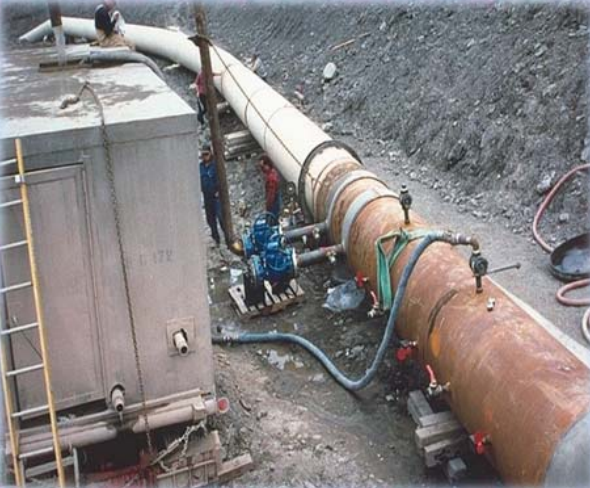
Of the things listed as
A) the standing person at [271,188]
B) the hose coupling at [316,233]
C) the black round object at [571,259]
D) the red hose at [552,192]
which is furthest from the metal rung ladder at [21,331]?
the red hose at [552,192]

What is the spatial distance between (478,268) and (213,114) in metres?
4.82

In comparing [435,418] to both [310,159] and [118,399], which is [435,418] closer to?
[118,399]

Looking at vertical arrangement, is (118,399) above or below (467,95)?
below

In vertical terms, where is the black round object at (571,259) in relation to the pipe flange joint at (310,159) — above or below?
below

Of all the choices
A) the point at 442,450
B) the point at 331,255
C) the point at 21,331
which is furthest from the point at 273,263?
the point at 21,331

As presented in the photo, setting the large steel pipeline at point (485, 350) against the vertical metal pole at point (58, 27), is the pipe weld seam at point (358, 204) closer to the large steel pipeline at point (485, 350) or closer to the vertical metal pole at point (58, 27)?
the large steel pipeline at point (485, 350)

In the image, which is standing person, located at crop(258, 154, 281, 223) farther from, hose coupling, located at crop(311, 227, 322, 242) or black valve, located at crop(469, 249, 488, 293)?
black valve, located at crop(469, 249, 488, 293)

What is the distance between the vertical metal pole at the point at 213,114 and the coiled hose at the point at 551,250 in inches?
163

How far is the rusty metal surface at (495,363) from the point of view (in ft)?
15.9

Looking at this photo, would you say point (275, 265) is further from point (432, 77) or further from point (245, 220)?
point (432, 77)

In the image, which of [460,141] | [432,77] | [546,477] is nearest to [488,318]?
[546,477]

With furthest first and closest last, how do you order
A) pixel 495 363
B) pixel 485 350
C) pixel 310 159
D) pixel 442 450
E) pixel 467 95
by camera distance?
1. pixel 467 95
2. pixel 310 159
3. pixel 442 450
4. pixel 485 350
5. pixel 495 363

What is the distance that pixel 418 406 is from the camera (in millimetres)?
6664

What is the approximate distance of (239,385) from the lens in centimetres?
775
